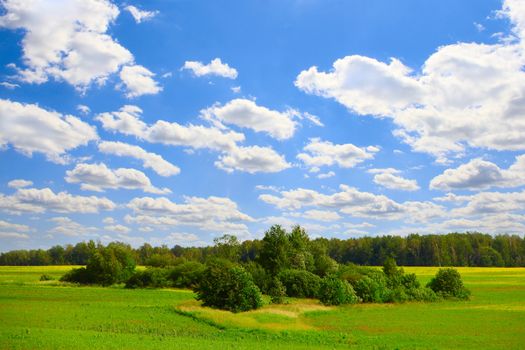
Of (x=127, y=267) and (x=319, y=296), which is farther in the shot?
(x=127, y=267)

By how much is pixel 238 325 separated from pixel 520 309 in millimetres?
40219

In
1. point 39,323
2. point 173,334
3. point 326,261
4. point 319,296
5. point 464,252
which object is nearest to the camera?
point 173,334

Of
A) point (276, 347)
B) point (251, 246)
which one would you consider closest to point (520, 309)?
point (276, 347)

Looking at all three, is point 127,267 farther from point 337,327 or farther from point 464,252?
point 464,252

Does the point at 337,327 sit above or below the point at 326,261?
below

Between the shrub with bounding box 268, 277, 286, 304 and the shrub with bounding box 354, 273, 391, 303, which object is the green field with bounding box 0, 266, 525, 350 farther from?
the shrub with bounding box 268, 277, 286, 304

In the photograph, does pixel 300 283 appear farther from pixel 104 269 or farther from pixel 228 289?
pixel 104 269

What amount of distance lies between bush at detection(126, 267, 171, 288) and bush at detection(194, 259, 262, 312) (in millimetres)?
37409

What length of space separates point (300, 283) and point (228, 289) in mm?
19067

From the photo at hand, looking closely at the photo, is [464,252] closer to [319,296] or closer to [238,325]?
[319,296]

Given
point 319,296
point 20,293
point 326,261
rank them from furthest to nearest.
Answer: point 326,261 < point 20,293 < point 319,296

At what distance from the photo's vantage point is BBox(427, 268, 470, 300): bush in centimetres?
8056

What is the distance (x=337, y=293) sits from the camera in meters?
71.2

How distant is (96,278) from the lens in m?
105
